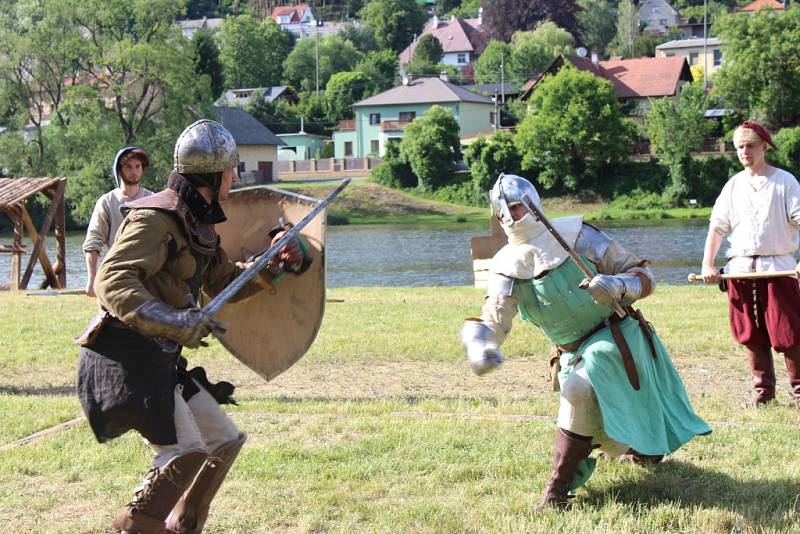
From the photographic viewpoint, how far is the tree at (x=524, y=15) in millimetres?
123125

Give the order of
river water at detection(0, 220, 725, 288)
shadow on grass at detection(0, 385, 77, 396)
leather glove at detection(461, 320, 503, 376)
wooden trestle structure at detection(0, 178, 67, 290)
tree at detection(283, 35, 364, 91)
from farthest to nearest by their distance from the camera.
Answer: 1. tree at detection(283, 35, 364, 91)
2. river water at detection(0, 220, 725, 288)
3. wooden trestle structure at detection(0, 178, 67, 290)
4. shadow on grass at detection(0, 385, 77, 396)
5. leather glove at detection(461, 320, 503, 376)

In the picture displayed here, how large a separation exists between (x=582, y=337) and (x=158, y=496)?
2134 mm

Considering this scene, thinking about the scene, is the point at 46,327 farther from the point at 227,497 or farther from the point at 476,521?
the point at 476,521

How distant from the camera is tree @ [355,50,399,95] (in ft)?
340

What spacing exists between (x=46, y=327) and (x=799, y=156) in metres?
44.9

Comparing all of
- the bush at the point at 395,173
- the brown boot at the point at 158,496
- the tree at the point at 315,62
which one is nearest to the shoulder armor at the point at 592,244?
the brown boot at the point at 158,496

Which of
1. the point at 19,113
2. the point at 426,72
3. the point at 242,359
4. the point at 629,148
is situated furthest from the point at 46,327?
the point at 426,72

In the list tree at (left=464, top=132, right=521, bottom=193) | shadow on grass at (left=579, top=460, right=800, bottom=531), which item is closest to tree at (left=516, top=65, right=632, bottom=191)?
tree at (left=464, top=132, right=521, bottom=193)

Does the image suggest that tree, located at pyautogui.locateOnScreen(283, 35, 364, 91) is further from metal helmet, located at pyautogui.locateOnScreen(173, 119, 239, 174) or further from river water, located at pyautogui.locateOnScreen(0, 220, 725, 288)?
metal helmet, located at pyautogui.locateOnScreen(173, 119, 239, 174)

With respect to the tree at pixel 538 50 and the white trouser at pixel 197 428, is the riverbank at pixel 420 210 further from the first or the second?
the white trouser at pixel 197 428

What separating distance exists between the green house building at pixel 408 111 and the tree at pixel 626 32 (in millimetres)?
44778

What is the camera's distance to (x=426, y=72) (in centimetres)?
11094

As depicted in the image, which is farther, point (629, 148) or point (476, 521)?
point (629, 148)

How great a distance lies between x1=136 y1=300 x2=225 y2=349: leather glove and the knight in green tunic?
1.41 m
